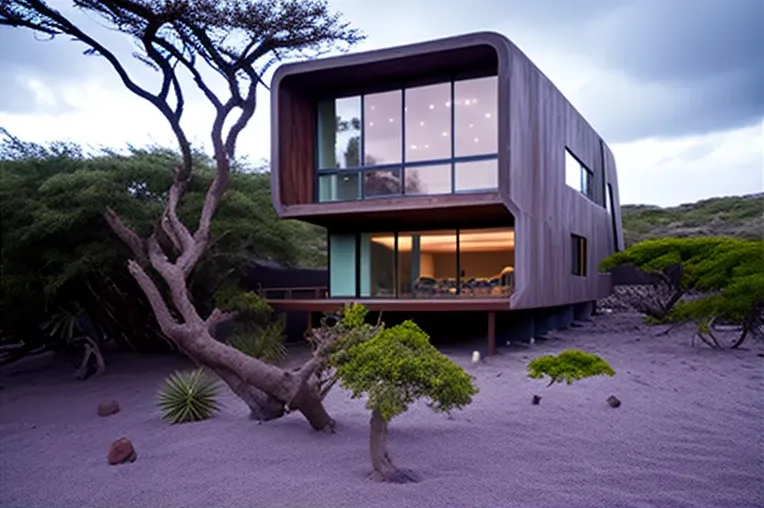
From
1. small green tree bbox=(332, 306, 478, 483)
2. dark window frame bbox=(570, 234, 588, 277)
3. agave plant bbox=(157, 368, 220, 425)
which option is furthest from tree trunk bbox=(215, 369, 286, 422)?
dark window frame bbox=(570, 234, 588, 277)

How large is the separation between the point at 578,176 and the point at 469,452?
13214 millimetres

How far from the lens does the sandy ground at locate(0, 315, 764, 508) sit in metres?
5.11

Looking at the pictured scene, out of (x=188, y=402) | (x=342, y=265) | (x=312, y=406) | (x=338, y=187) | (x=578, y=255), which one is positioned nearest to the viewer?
(x=312, y=406)

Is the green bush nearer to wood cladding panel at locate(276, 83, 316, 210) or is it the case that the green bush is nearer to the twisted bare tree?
the twisted bare tree

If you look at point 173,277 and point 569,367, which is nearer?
point 569,367

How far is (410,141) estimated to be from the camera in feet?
43.6

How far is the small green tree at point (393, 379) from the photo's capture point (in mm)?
5152

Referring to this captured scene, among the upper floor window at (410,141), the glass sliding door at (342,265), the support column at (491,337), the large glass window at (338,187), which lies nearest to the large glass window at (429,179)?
the upper floor window at (410,141)

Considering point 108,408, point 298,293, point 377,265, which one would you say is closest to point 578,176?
point 377,265

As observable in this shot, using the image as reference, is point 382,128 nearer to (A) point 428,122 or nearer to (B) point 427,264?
(A) point 428,122

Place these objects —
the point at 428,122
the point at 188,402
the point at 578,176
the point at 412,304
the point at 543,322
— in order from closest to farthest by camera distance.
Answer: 1. the point at 188,402
2. the point at 412,304
3. the point at 428,122
4. the point at 543,322
5. the point at 578,176

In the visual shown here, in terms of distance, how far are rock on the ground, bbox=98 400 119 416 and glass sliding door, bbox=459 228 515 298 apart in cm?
721

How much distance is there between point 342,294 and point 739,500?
419 inches

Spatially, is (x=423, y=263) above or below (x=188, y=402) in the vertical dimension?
above
